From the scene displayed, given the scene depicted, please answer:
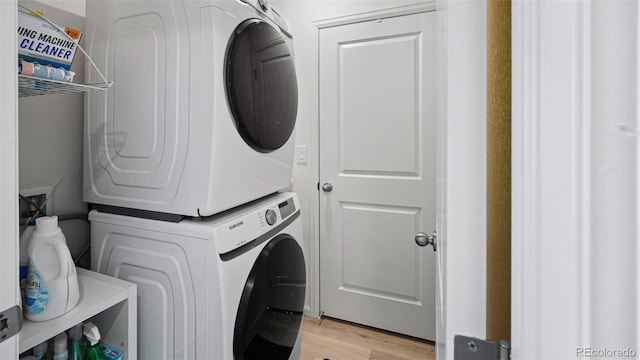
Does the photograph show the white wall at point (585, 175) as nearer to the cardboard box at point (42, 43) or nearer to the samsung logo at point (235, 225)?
the samsung logo at point (235, 225)

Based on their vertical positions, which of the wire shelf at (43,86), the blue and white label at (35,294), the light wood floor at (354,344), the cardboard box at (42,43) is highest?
the cardboard box at (42,43)

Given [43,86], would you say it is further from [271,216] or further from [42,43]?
[271,216]

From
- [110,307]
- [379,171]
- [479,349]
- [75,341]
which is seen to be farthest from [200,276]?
[379,171]

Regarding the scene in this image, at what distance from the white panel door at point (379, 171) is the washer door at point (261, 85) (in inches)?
32.4

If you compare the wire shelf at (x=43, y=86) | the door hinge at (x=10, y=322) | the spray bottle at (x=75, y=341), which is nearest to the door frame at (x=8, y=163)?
the door hinge at (x=10, y=322)

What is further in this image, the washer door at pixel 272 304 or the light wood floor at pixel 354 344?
the light wood floor at pixel 354 344

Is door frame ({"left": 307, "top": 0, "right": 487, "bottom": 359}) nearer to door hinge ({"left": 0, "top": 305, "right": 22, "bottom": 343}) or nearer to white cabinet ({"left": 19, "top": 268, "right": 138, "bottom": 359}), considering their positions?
door hinge ({"left": 0, "top": 305, "right": 22, "bottom": 343})

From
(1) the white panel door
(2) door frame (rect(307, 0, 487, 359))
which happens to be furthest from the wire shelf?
(1) the white panel door

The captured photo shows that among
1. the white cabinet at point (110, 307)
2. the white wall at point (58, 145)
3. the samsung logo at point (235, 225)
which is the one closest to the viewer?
the white cabinet at point (110, 307)

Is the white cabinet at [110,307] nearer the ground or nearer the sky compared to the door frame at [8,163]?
nearer the ground

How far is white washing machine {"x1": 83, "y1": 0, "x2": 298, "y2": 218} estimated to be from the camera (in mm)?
933

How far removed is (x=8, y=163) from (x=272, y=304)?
89cm

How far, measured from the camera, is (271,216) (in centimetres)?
123

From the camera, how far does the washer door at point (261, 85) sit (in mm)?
998
